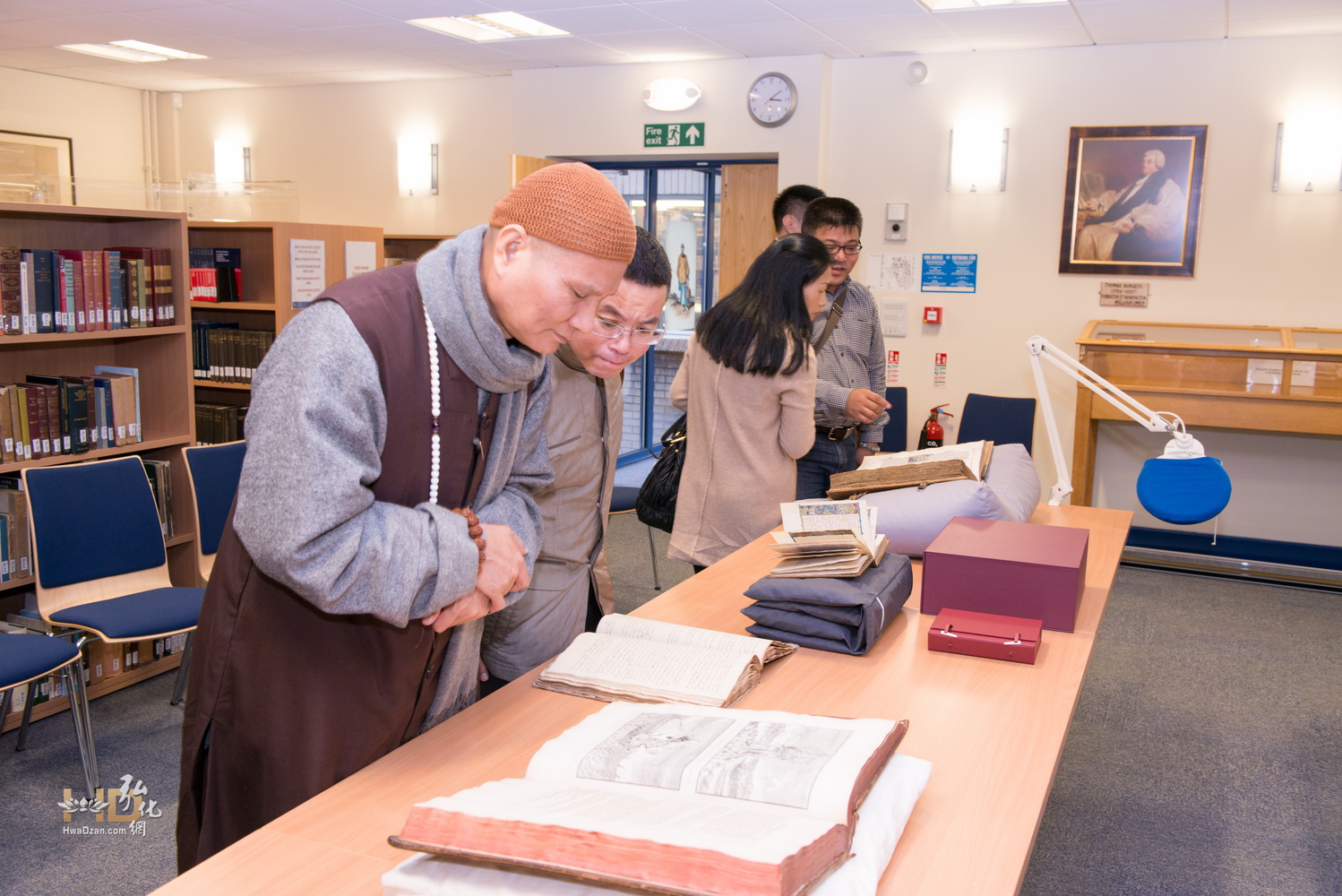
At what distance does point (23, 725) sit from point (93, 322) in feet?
4.70

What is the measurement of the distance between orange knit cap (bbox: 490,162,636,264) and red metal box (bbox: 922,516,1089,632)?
110cm

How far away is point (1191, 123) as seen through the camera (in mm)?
5660

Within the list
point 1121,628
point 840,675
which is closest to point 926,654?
point 840,675

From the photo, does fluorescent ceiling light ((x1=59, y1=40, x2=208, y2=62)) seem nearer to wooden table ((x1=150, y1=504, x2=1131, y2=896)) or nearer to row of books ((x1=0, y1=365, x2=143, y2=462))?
row of books ((x1=0, y1=365, x2=143, y2=462))

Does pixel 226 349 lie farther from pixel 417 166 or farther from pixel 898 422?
pixel 898 422

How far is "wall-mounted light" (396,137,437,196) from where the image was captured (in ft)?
25.6

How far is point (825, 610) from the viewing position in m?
1.84

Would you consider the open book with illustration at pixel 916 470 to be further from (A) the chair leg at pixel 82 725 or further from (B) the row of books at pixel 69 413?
(B) the row of books at pixel 69 413

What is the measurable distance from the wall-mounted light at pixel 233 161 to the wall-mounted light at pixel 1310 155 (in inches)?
295

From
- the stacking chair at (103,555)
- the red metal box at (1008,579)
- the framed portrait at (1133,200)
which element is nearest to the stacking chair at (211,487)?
the stacking chair at (103,555)

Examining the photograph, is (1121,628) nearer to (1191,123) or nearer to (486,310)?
(1191,123)

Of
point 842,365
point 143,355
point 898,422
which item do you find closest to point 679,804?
point 842,365

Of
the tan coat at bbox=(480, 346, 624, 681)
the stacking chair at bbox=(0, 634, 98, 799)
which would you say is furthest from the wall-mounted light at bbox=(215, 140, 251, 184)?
the tan coat at bbox=(480, 346, 624, 681)

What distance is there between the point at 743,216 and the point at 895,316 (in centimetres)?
127
